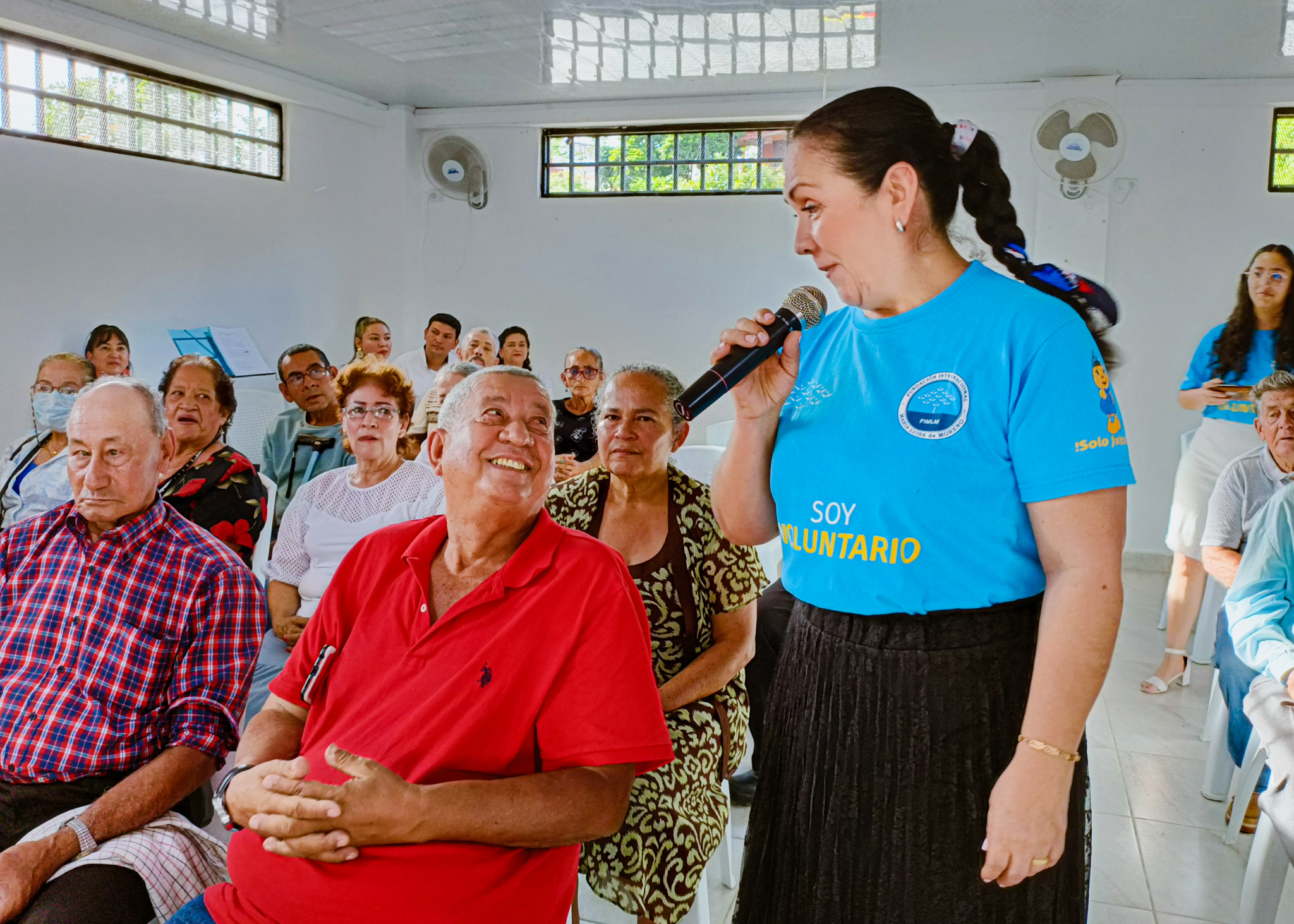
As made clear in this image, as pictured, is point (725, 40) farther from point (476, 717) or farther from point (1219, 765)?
point (476, 717)

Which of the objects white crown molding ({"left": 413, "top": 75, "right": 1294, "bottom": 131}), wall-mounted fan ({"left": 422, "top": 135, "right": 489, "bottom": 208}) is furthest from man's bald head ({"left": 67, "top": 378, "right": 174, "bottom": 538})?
wall-mounted fan ({"left": 422, "top": 135, "right": 489, "bottom": 208})

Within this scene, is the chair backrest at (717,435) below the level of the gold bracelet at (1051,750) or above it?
above

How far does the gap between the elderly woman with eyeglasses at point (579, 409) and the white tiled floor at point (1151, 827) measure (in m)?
2.31

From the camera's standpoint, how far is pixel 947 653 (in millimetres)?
1036

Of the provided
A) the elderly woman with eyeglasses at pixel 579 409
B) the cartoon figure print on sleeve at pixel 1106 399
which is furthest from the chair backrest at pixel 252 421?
the cartoon figure print on sleeve at pixel 1106 399

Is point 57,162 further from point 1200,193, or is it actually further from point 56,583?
point 1200,193

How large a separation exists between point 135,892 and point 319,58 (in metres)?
5.77

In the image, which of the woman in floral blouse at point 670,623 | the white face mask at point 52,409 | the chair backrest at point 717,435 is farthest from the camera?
the chair backrest at point 717,435

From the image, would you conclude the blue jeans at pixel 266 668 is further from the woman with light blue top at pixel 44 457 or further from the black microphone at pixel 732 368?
the black microphone at pixel 732 368

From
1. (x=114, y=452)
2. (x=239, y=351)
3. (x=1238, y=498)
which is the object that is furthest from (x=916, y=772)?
(x=239, y=351)

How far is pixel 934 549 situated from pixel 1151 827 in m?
2.24

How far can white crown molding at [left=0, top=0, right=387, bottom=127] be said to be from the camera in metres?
4.79

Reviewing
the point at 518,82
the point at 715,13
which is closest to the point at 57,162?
the point at 518,82

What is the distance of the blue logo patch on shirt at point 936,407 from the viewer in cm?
101
